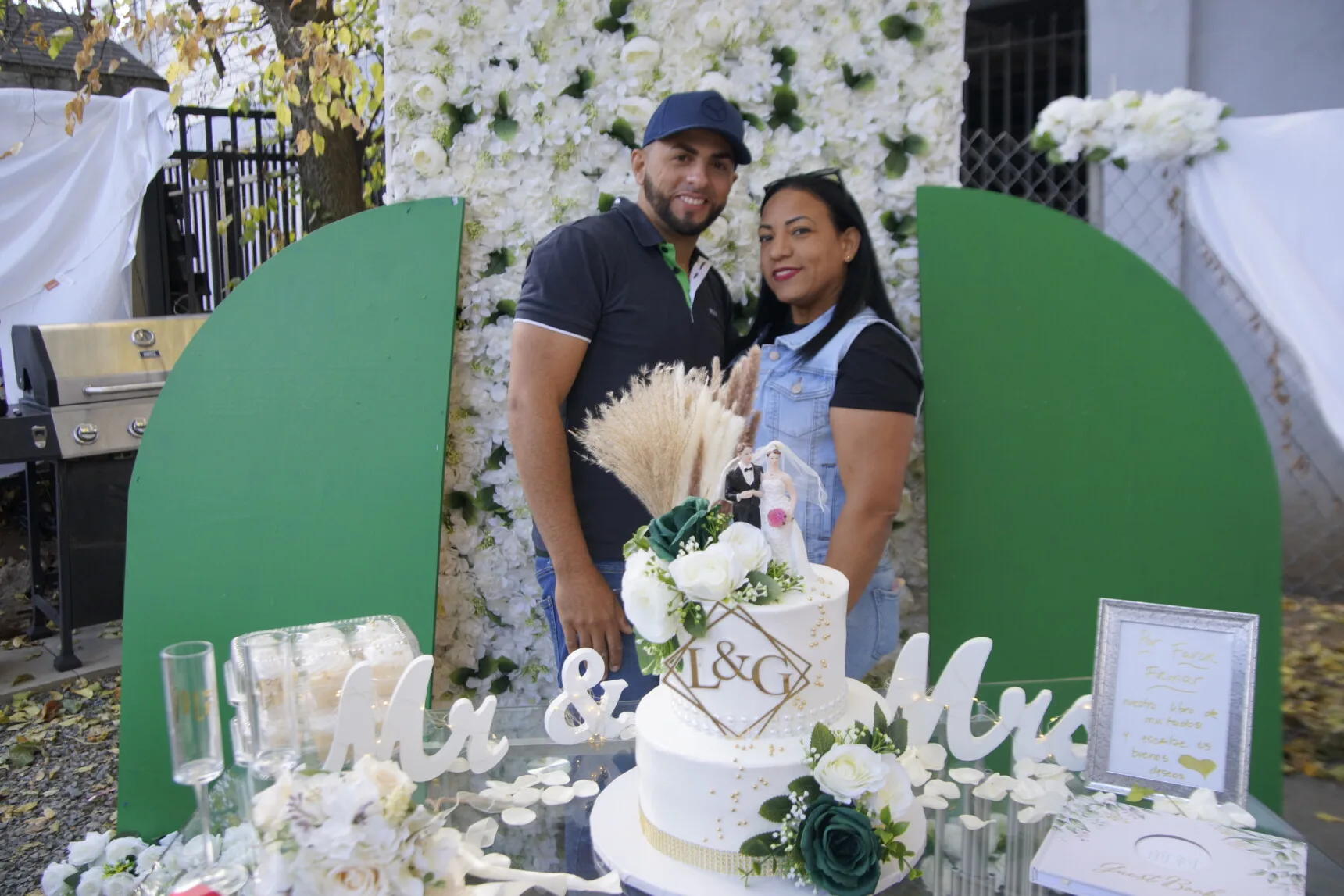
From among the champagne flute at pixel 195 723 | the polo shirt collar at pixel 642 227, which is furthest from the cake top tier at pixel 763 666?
the polo shirt collar at pixel 642 227

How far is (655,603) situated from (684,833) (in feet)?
1.03

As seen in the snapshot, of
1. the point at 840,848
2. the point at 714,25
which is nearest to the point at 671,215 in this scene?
the point at 714,25

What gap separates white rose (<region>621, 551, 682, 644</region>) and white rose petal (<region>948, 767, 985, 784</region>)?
610 millimetres

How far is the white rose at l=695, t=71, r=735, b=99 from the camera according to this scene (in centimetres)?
254

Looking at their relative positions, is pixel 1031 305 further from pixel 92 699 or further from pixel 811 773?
pixel 92 699

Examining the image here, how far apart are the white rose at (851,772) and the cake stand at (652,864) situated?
17 cm

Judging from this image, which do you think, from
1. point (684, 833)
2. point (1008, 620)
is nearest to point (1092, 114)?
point (1008, 620)

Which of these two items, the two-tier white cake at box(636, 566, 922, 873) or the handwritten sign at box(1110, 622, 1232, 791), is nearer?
the two-tier white cake at box(636, 566, 922, 873)

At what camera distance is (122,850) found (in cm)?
205

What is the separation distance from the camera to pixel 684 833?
133 centimetres

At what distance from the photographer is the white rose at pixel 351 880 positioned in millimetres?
1079

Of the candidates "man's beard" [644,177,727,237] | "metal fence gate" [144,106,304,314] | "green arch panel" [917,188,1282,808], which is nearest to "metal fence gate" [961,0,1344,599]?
"green arch panel" [917,188,1282,808]

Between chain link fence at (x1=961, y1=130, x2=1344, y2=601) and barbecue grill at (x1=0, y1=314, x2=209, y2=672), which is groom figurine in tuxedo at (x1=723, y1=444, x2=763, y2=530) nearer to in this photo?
chain link fence at (x1=961, y1=130, x2=1344, y2=601)

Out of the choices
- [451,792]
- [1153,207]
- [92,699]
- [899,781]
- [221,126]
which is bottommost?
[92,699]
